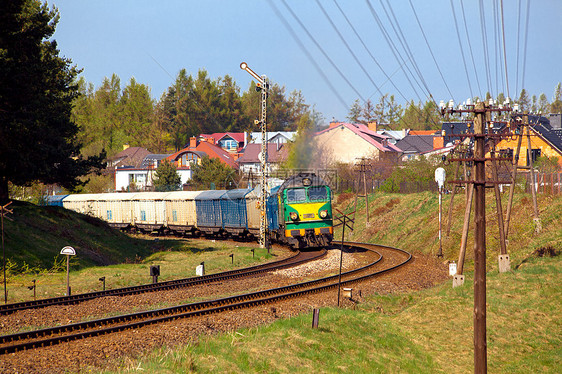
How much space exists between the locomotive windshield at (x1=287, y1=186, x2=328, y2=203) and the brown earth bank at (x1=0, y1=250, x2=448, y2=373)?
12.4 feet

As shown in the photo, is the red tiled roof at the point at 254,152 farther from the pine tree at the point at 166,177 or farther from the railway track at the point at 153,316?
the railway track at the point at 153,316

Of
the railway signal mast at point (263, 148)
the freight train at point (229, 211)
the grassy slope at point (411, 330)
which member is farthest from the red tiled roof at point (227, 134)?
the grassy slope at point (411, 330)

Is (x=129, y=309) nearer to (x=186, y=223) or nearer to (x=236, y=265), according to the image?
(x=236, y=265)

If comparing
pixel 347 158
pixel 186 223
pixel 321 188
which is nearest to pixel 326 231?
pixel 321 188

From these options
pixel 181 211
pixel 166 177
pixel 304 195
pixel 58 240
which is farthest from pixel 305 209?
pixel 166 177

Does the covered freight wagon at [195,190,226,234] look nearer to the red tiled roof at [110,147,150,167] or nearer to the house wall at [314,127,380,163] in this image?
the house wall at [314,127,380,163]

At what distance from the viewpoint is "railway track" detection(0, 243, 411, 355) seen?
13.9 metres

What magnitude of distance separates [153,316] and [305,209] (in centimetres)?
1514

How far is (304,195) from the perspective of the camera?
3122cm

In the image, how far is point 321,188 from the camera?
31641mm

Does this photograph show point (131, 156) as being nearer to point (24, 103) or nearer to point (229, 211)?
point (229, 211)

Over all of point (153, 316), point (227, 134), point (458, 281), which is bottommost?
point (458, 281)

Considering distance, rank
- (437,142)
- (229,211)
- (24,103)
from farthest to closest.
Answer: (437,142)
(229,211)
(24,103)

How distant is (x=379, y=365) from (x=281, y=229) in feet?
58.1
